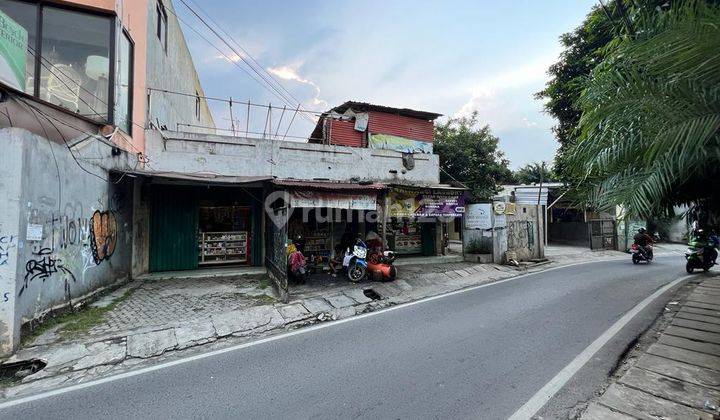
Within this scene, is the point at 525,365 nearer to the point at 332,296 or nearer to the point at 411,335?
the point at 411,335

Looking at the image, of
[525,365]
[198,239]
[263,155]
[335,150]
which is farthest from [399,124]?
[525,365]

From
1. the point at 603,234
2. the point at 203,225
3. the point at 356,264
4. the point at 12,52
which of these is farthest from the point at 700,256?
the point at 12,52

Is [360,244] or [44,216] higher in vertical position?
[44,216]

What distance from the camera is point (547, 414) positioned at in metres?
3.40

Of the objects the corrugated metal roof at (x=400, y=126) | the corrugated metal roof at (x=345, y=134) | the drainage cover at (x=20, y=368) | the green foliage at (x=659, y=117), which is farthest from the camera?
the corrugated metal roof at (x=400, y=126)

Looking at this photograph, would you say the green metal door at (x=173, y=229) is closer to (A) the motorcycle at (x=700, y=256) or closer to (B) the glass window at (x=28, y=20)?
(B) the glass window at (x=28, y=20)

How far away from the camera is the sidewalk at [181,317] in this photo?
504 centimetres

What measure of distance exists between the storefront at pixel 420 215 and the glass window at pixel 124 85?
8281 millimetres

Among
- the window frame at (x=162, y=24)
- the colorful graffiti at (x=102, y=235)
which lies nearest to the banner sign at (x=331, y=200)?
the colorful graffiti at (x=102, y=235)

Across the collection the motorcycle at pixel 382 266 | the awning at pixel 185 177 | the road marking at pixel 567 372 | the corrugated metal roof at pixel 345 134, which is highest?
the corrugated metal roof at pixel 345 134

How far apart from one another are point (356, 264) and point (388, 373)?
5.91 m

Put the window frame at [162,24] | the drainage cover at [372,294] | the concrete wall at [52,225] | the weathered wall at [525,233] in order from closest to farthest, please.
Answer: the concrete wall at [52,225] < the drainage cover at [372,294] < the window frame at [162,24] < the weathered wall at [525,233]

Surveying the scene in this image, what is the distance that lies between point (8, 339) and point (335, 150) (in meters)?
10.5

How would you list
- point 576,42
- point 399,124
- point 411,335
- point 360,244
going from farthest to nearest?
point 576,42
point 399,124
point 360,244
point 411,335
